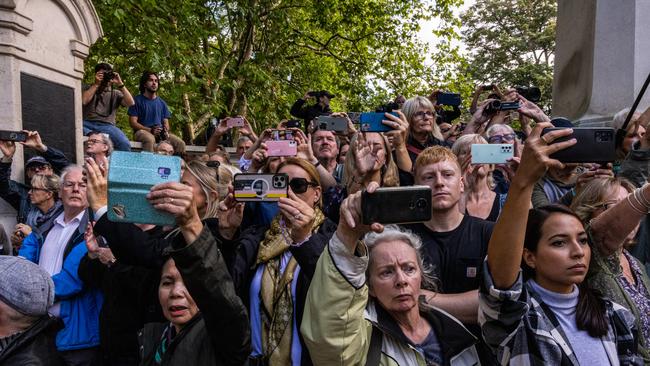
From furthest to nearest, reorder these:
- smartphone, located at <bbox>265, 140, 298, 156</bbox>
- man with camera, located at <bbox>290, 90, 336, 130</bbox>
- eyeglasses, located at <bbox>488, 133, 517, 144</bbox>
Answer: man with camera, located at <bbox>290, 90, 336, 130</bbox> < eyeglasses, located at <bbox>488, 133, 517, 144</bbox> < smartphone, located at <bbox>265, 140, 298, 156</bbox>

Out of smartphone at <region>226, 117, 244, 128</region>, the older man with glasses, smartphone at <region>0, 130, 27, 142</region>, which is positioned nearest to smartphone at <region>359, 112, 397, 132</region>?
smartphone at <region>226, 117, 244, 128</region>

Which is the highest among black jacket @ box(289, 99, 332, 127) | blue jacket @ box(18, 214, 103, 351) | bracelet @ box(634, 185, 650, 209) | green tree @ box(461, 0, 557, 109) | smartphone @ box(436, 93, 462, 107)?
green tree @ box(461, 0, 557, 109)

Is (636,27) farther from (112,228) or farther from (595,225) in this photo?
(112,228)

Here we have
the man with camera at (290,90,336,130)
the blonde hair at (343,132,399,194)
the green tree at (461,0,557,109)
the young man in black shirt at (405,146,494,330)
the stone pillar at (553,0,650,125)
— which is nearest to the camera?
the young man in black shirt at (405,146,494,330)

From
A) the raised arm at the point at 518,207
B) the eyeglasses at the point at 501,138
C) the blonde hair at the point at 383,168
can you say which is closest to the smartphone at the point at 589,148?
the raised arm at the point at 518,207

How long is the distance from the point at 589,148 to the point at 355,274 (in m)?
0.93

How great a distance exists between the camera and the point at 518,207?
6.70 feet

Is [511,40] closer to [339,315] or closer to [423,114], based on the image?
[423,114]

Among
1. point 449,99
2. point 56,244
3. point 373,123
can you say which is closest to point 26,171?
point 56,244

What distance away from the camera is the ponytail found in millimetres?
2340

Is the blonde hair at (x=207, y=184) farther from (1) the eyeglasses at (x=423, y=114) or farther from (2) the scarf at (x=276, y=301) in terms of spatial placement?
(1) the eyeglasses at (x=423, y=114)

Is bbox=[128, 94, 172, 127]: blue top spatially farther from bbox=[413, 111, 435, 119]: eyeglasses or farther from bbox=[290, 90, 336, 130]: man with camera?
bbox=[413, 111, 435, 119]: eyeglasses

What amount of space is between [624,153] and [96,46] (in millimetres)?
11236

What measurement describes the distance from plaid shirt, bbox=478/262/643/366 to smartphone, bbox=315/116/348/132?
8.77ft
